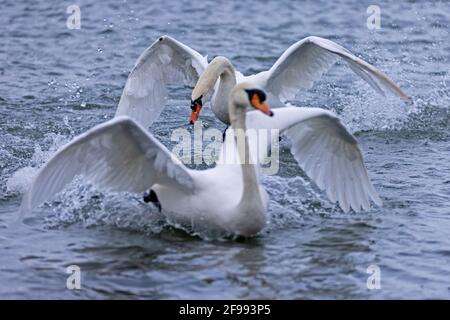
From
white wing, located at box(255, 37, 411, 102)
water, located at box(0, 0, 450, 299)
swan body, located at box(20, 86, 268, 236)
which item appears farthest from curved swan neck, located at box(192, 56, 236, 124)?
swan body, located at box(20, 86, 268, 236)

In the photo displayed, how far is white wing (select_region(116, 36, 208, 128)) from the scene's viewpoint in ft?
35.4

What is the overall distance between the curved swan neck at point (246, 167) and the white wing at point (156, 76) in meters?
3.22

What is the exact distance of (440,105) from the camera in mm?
12258

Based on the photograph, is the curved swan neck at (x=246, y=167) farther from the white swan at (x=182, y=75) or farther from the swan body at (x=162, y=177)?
the white swan at (x=182, y=75)

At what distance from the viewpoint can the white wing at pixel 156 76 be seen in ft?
35.4

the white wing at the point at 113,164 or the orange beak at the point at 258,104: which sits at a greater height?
the orange beak at the point at 258,104

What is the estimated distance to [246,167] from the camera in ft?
24.4

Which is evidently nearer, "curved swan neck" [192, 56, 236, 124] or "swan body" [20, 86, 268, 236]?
"swan body" [20, 86, 268, 236]

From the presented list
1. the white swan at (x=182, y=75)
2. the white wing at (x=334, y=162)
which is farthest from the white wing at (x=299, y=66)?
the white wing at (x=334, y=162)

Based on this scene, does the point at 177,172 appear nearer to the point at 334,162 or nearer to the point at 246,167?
the point at 246,167

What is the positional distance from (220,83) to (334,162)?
6.07 feet

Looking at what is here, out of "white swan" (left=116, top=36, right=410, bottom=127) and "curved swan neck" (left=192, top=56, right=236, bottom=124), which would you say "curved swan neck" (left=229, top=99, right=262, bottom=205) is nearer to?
"curved swan neck" (left=192, top=56, right=236, bottom=124)

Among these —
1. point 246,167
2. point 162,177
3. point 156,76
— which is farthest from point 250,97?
point 156,76

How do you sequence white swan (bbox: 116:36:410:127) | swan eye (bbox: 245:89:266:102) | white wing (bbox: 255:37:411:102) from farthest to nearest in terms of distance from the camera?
white swan (bbox: 116:36:410:127) < white wing (bbox: 255:37:411:102) < swan eye (bbox: 245:89:266:102)
